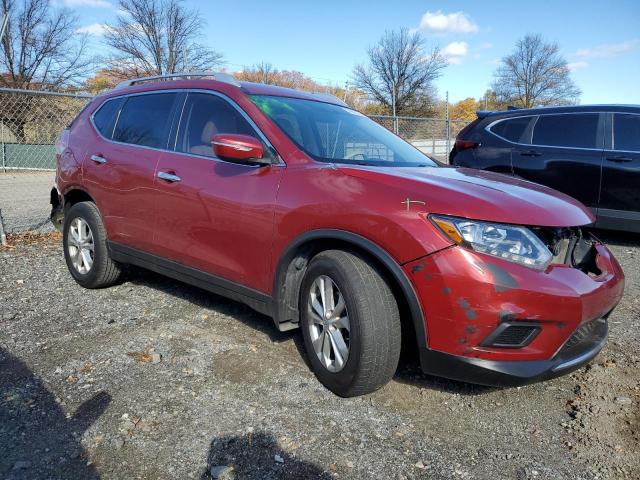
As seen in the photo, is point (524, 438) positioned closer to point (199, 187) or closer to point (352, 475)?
point (352, 475)

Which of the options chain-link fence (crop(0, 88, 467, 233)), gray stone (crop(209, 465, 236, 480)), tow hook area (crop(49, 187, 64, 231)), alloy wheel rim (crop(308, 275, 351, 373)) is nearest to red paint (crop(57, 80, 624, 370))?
alloy wheel rim (crop(308, 275, 351, 373))

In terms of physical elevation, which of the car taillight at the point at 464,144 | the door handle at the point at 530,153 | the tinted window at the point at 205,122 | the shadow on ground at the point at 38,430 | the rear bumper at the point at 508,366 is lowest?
the shadow on ground at the point at 38,430

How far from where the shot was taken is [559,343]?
2.28m

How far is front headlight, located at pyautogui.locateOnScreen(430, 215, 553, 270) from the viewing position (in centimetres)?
220

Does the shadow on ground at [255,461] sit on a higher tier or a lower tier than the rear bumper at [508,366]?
lower

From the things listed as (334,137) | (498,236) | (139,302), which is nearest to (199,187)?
(334,137)

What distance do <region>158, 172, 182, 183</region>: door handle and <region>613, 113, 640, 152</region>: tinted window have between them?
5.19m

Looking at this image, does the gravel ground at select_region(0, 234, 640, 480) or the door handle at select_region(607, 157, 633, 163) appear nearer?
the gravel ground at select_region(0, 234, 640, 480)

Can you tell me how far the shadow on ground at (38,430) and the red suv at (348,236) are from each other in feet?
3.67

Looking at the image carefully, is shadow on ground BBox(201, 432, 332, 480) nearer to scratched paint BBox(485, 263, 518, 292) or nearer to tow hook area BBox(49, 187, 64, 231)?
scratched paint BBox(485, 263, 518, 292)

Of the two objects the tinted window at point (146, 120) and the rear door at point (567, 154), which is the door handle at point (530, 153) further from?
the tinted window at point (146, 120)

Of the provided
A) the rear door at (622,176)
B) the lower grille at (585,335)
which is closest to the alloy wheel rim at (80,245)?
the lower grille at (585,335)

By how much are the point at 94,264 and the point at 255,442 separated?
263 cm

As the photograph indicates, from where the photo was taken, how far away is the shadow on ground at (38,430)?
2.05 metres
